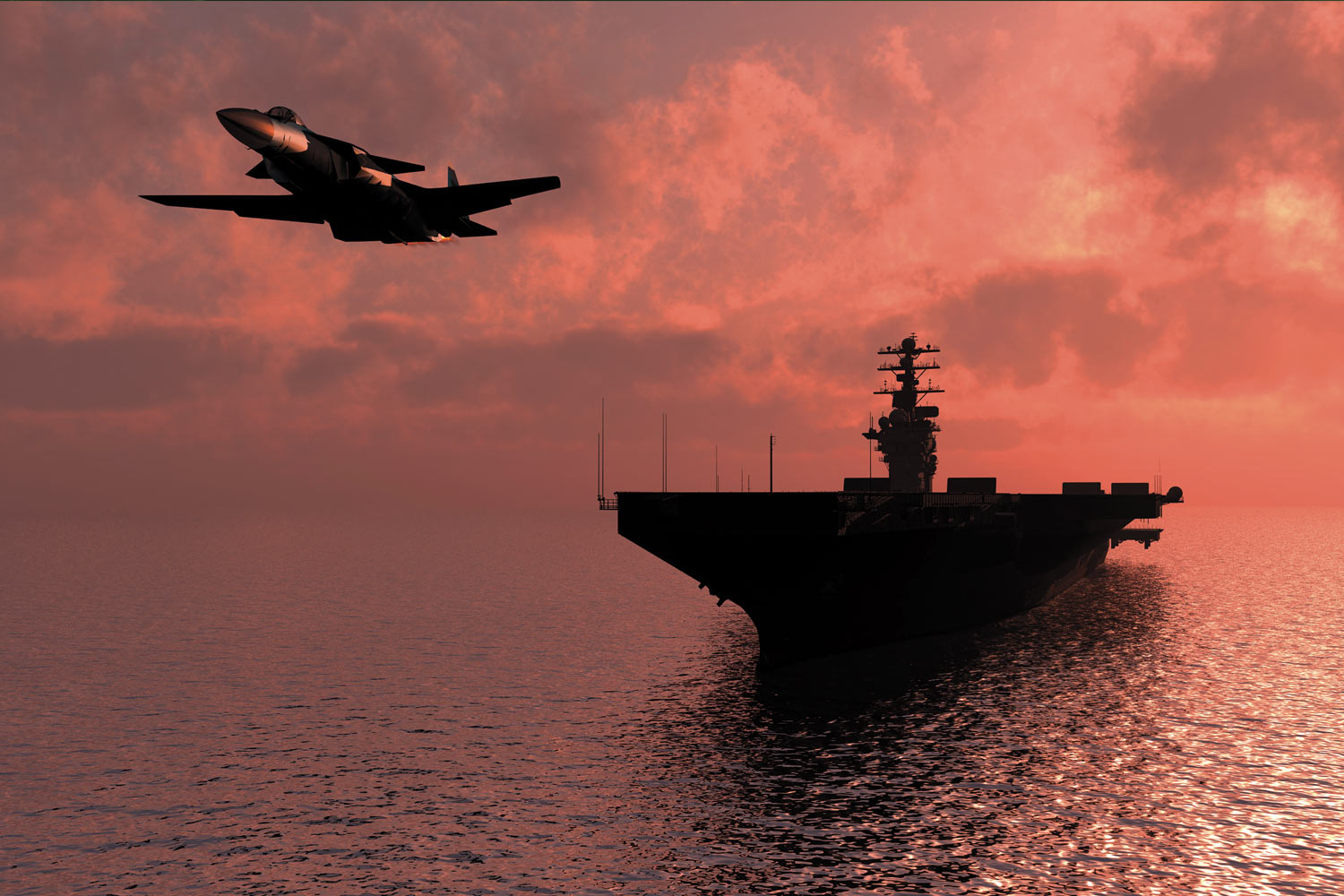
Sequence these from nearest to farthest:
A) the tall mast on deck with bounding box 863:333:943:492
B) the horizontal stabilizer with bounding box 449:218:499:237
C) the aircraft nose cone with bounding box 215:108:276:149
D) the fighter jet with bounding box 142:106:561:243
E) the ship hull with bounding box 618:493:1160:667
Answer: the aircraft nose cone with bounding box 215:108:276:149 → the fighter jet with bounding box 142:106:561:243 → the horizontal stabilizer with bounding box 449:218:499:237 → the ship hull with bounding box 618:493:1160:667 → the tall mast on deck with bounding box 863:333:943:492

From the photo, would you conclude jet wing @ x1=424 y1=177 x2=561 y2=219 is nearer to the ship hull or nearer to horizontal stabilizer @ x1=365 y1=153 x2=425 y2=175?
horizontal stabilizer @ x1=365 y1=153 x2=425 y2=175

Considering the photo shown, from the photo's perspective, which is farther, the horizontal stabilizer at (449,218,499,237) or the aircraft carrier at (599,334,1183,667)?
the aircraft carrier at (599,334,1183,667)

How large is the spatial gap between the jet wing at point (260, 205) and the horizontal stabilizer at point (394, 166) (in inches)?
78.4

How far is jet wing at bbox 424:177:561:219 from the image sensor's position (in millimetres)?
23391

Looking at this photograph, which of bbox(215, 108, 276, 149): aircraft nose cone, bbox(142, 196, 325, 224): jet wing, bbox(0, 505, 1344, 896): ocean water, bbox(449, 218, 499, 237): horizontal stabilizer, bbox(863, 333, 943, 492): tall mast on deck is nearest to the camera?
bbox(0, 505, 1344, 896): ocean water

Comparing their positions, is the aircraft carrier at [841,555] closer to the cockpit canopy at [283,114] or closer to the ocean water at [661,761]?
the ocean water at [661,761]

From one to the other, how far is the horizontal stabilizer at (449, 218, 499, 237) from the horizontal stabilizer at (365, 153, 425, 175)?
1809 mm

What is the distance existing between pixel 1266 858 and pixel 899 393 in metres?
51.8

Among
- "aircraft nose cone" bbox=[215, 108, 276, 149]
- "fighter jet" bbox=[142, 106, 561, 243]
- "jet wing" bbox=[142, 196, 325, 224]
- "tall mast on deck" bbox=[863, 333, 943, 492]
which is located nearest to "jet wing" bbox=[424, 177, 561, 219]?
"fighter jet" bbox=[142, 106, 561, 243]

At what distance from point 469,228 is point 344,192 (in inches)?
190

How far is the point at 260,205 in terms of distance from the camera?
24031 mm

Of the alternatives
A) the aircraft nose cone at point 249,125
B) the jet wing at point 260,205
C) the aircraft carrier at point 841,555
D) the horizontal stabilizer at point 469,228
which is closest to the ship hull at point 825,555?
the aircraft carrier at point 841,555

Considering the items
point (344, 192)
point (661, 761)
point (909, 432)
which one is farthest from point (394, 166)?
point (909, 432)

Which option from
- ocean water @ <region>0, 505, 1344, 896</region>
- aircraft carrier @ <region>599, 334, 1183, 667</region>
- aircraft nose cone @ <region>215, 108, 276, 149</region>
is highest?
aircraft nose cone @ <region>215, 108, 276, 149</region>
